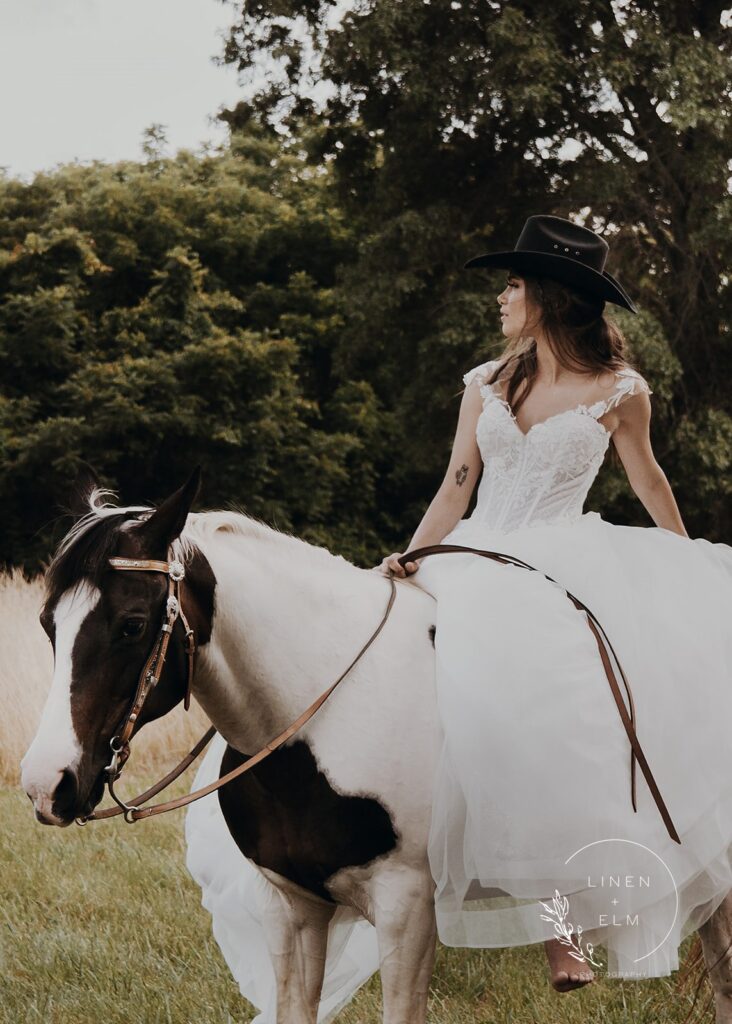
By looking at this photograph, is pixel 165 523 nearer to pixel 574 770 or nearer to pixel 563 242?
pixel 574 770

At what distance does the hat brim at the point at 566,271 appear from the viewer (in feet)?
10.3

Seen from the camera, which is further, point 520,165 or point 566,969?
point 520,165

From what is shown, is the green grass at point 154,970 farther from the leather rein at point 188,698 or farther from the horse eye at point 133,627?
the horse eye at point 133,627

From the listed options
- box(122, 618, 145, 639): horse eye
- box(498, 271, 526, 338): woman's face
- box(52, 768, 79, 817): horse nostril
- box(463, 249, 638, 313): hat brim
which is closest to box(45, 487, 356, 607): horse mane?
box(122, 618, 145, 639): horse eye

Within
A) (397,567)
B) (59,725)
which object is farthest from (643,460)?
(59,725)

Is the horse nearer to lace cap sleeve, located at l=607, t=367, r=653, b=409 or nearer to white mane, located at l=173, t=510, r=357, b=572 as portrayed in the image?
white mane, located at l=173, t=510, r=357, b=572

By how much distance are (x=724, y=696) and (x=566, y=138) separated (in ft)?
44.3

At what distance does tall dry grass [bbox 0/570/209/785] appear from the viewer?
734 centimetres

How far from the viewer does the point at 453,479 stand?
3.26 meters

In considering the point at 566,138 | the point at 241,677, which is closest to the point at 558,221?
the point at 241,677

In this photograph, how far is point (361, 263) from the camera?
15.3 metres

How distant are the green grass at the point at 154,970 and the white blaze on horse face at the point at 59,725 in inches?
71.8

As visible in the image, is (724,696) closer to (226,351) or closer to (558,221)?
(558,221)

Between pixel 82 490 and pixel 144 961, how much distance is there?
2.32 metres
